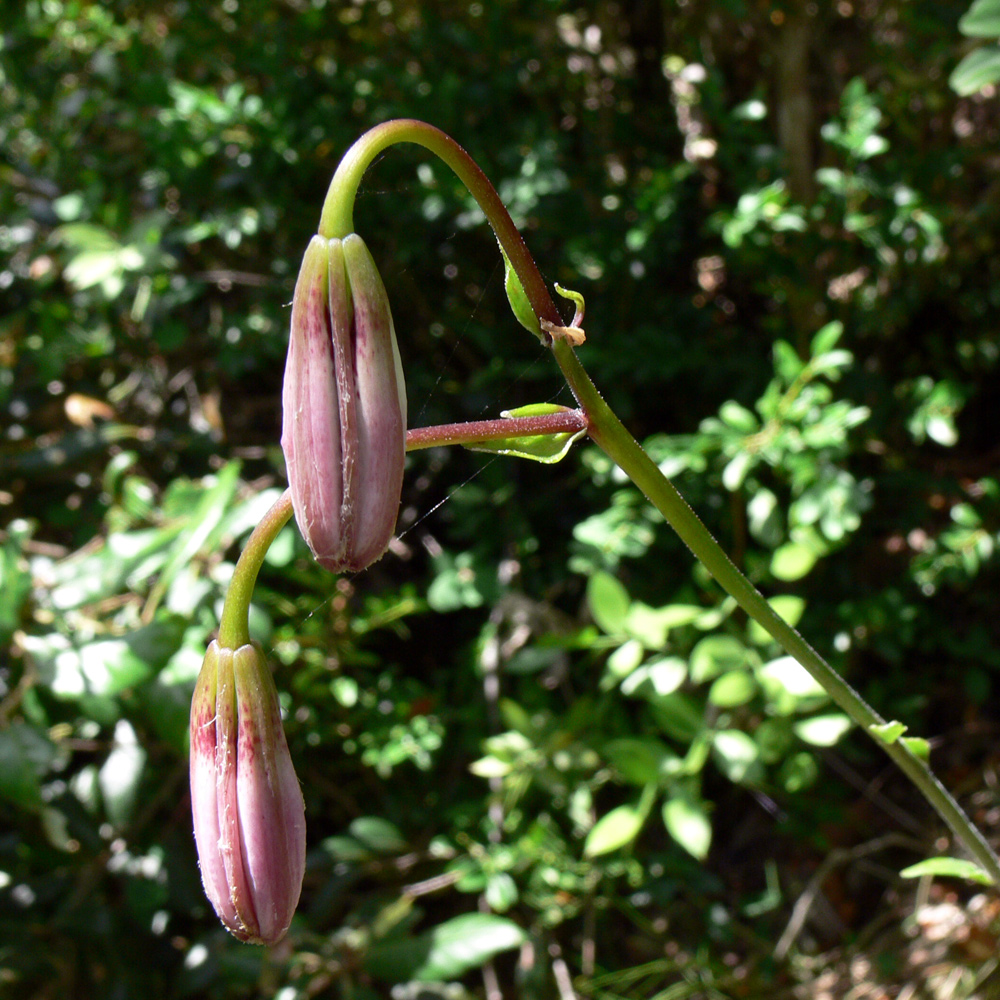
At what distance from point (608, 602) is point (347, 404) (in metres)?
0.83

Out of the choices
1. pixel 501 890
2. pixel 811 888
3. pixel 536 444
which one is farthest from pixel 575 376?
pixel 811 888

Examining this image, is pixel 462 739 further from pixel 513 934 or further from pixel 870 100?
pixel 870 100

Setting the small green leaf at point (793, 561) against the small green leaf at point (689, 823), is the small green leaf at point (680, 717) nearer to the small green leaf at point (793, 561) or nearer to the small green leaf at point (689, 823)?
the small green leaf at point (689, 823)

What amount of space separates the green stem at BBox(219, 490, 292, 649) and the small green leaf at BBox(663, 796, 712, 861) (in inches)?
30.9

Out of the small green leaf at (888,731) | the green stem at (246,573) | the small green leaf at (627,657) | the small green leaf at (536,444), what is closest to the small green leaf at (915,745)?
the small green leaf at (888,731)

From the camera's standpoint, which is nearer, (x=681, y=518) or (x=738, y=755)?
(x=681, y=518)

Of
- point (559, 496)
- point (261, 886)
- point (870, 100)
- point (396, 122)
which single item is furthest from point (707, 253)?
point (261, 886)

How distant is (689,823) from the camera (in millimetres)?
1257

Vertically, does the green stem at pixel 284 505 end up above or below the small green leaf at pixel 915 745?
above

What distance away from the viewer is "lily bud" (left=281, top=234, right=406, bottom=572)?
1.76 feet

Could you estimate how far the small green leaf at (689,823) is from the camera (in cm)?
122

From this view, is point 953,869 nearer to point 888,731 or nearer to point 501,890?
point 888,731

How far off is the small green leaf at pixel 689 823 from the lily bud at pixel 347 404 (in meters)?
0.83

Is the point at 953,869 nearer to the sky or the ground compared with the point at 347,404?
nearer to the ground
